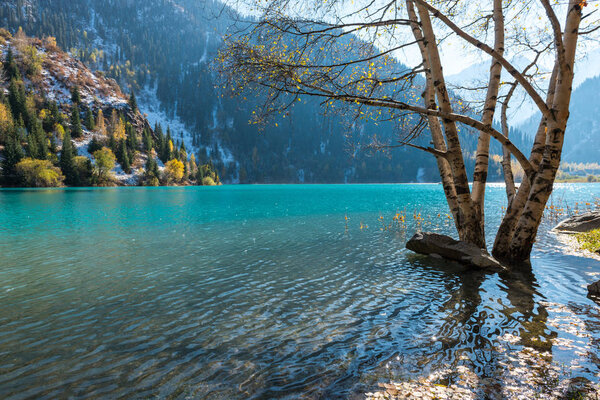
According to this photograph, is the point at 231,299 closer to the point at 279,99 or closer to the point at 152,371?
the point at 152,371

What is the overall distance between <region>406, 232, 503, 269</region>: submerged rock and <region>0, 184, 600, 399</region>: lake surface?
62 centimetres

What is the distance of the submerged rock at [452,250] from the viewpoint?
11.5 metres

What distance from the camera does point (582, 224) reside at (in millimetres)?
19812

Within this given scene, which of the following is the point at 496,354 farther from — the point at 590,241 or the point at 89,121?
the point at 89,121

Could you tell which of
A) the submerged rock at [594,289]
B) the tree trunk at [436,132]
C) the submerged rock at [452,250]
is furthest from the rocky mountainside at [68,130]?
the submerged rock at [594,289]

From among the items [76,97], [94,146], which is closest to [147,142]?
[94,146]

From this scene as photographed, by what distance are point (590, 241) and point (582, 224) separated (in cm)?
536

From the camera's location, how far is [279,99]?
8.23 m

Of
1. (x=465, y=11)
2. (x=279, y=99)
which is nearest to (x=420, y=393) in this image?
(x=279, y=99)

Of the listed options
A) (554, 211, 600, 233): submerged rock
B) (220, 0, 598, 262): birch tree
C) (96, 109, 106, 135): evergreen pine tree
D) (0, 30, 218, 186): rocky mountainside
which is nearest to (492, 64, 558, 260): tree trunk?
(220, 0, 598, 262): birch tree

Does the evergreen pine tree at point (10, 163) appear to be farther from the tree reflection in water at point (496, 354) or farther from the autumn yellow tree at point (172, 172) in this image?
the tree reflection in water at point (496, 354)

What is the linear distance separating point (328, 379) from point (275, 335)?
6.64 feet

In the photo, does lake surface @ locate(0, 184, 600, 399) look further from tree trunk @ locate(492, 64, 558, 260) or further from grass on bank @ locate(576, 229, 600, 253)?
tree trunk @ locate(492, 64, 558, 260)

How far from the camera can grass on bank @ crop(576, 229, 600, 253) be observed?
573 inches
